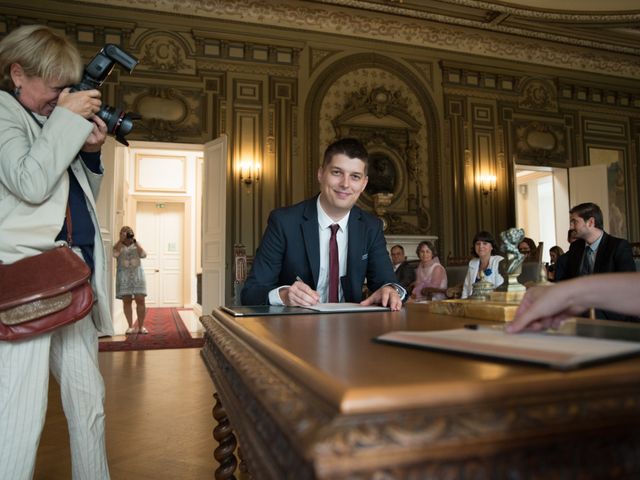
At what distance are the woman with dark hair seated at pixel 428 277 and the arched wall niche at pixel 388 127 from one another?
5.24 ft

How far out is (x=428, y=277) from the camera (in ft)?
17.7

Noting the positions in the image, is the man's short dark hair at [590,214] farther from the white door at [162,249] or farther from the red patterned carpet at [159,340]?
the white door at [162,249]

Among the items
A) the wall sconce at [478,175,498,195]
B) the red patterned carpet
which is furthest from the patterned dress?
the wall sconce at [478,175,498,195]

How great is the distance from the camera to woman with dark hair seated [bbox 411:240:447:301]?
5.17m

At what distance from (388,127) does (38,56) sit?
6.48 m

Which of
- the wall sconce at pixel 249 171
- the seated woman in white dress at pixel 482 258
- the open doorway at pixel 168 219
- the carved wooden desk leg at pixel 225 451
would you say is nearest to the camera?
the carved wooden desk leg at pixel 225 451

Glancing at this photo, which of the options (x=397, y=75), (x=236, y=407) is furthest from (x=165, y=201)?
(x=236, y=407)

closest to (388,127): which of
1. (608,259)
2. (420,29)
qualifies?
(420,29)

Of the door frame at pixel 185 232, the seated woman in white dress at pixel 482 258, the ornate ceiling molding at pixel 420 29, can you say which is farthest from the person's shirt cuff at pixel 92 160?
the door frame at pixel 185 232

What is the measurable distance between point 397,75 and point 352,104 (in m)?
0.94

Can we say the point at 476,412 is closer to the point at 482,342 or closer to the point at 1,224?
the point at 482,342

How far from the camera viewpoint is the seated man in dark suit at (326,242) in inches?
82.9

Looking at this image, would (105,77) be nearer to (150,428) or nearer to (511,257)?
(511,257)

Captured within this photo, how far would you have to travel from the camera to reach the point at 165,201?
11633mm
